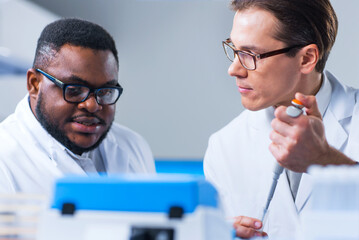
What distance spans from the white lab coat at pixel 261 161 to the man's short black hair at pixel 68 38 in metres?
0.58

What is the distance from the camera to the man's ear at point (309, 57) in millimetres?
1458

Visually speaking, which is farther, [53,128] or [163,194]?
[53,128]

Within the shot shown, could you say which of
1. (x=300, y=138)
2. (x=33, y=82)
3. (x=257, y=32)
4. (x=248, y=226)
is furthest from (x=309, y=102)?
(x=33, y=82)

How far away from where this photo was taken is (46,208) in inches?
25.0

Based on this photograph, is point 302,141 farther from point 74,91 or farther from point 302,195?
point 74,91

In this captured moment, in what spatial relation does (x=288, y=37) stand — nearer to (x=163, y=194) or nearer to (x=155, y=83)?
(x=163, y=194)

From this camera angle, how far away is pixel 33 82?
4.86 ft

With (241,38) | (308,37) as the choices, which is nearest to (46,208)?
(241,38)

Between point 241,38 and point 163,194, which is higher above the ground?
point 241,38

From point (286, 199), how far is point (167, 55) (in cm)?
307

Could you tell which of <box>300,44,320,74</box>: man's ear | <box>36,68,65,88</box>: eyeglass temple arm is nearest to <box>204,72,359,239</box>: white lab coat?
<box>300,44,320,74</box>: man's ear

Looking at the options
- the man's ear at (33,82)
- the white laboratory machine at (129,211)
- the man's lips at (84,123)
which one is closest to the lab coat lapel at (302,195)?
the man's lips at (84,123)

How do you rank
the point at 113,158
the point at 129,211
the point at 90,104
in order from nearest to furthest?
the point at 129,211 < the point at 90,104 < the point at 113,158

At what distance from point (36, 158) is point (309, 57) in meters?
1.00
